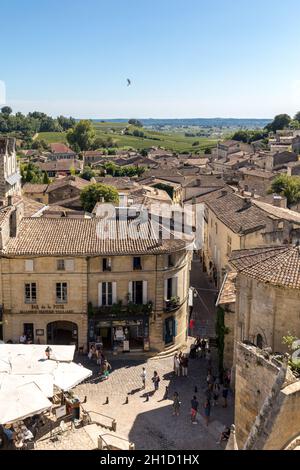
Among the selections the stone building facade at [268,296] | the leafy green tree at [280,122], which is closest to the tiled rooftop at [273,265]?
the stone building facade at [268,296]

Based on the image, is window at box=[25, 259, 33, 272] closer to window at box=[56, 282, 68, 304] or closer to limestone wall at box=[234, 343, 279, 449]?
window at box=[56, 282, 68, 304]

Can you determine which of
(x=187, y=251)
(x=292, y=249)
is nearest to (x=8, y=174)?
(x=187, y=251)

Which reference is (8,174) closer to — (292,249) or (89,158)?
(292,249)

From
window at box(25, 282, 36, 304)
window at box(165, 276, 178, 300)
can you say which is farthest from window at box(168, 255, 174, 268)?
window at box(25, 282, 36, 304)

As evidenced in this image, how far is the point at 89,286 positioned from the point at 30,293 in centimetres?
386

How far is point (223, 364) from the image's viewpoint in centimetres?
3241

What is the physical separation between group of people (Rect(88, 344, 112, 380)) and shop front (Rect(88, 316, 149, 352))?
0.77 metres

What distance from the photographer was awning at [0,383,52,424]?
23.1m

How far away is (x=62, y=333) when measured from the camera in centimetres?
3803

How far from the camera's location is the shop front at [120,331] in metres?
35.9

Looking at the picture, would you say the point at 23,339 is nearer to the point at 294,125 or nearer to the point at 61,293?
the point at 61,293

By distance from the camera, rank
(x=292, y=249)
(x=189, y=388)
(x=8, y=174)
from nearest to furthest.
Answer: (x=292, y=249)
(x=189, y=388)
(x=8, y=174)

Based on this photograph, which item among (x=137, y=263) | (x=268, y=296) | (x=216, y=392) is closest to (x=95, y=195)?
(x=137, y=263)
